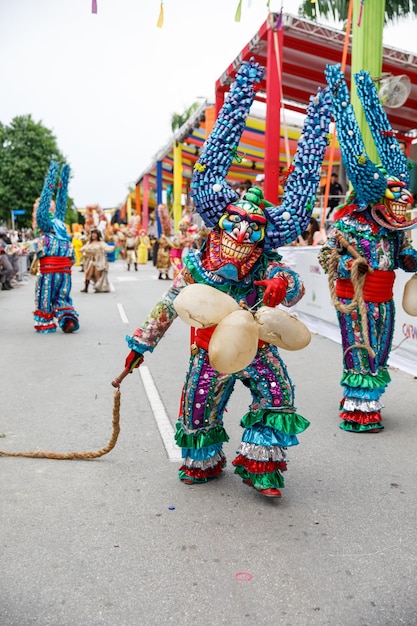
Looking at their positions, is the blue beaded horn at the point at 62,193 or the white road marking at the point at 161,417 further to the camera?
the blue beaded horn at the point at 62,193

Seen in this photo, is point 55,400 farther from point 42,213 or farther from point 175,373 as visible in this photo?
point 42,213

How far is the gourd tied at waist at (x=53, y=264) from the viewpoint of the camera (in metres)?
9.36

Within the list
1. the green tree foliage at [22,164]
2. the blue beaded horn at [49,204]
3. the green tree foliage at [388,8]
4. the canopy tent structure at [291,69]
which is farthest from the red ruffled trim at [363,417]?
the green tree foliage at [22,164]

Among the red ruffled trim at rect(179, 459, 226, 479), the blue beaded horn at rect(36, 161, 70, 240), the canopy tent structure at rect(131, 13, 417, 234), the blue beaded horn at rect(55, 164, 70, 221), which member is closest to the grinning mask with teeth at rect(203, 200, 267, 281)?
the red ruffled trim at rect(179, 459, 226, 479)

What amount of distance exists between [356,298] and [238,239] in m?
1.69

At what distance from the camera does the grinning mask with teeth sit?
3236 millimetres

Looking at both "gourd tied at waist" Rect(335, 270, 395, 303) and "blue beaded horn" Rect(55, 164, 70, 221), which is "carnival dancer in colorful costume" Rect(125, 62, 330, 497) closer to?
"gourd tied at waist" Rect(335, 270, 395, 303)

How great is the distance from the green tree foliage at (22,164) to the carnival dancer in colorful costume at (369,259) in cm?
4204

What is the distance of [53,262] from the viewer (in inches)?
369

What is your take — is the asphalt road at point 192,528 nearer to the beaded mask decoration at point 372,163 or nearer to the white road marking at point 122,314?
the beaded mask decoration at point 372,163

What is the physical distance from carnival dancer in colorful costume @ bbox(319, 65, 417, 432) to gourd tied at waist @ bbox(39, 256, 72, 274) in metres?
5.34

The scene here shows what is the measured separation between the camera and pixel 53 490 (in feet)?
12.1

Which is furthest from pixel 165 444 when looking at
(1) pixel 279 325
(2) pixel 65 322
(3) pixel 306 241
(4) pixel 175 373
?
(3) pixel 306 241

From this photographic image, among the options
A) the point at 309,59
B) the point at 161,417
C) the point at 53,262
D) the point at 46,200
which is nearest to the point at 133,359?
the point at 161,417
